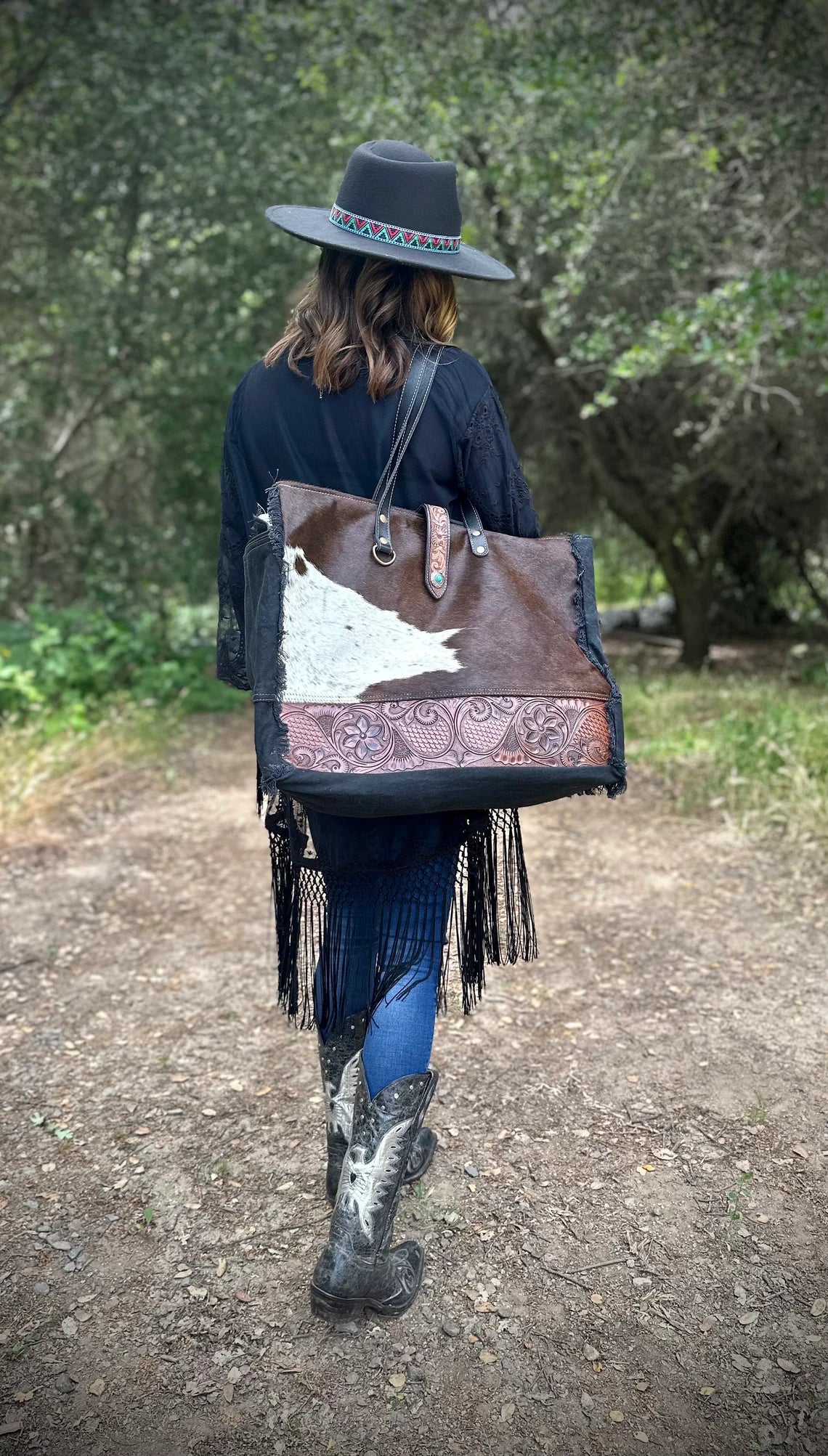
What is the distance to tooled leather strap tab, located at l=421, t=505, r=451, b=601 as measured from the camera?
149 cm

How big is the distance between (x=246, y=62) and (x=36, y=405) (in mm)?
2458

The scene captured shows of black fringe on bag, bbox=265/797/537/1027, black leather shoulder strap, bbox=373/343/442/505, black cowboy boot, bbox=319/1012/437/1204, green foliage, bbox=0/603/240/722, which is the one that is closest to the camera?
black leather shoulder strap, bbox=373/343/442/505

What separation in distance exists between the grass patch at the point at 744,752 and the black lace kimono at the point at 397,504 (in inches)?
96.2

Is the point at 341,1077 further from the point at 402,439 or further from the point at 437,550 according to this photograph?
the point at 402,439

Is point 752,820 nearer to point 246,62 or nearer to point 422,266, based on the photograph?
point 422,266

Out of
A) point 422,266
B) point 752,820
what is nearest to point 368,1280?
point 422,266

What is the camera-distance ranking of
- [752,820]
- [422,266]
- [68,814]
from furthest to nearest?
[68,814] < [752,820] < [422,266]

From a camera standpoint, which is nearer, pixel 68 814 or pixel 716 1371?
pixel 716 1371

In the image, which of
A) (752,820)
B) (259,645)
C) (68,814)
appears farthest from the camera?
(68,814)

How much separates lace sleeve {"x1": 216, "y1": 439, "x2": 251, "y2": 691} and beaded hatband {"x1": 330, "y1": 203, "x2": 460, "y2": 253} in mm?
386

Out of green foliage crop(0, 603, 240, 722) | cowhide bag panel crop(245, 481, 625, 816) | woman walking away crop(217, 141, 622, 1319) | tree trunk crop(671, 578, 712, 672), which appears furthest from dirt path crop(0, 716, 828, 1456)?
tree trunk crop(671, 578, 712, 672)

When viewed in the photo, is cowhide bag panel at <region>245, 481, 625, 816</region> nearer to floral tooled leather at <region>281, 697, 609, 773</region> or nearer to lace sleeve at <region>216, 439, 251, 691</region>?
floral tooled leather at <region>281, 697, 609, 773</region>

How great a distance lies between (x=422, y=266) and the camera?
5.15 feet

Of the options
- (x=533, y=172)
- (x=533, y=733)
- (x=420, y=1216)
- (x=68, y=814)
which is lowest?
(x=68, y=814)
